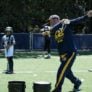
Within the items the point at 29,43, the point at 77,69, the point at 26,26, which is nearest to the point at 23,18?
the point at 26,26

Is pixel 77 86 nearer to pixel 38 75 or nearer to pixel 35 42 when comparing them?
pixel 38 75

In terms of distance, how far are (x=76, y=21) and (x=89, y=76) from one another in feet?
15.8

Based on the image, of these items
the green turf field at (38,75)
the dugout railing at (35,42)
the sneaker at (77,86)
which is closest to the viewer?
Result: the sneaker at (77,86)

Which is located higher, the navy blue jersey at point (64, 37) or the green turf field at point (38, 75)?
the navy blue jersey at point (64, 37)

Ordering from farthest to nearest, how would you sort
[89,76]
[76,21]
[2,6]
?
[2,6] → [89,76] → [76,21]

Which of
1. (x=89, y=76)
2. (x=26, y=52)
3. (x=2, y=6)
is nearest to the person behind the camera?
(x=89, y=76)

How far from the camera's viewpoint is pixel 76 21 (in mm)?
10828

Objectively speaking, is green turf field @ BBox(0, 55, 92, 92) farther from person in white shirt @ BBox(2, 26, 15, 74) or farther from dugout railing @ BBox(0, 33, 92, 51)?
dugout railing @ BBox(0, 33, 92, 51)

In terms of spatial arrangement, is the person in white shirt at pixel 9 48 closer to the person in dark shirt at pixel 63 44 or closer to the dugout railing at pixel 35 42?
the person in dark shirt at pixel 63 44

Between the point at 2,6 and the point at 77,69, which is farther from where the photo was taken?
the point at 2,6

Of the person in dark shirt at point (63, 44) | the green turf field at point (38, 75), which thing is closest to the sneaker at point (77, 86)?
the green turf field at point (38, 75)

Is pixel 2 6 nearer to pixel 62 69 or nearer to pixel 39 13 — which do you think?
pixel 39 13

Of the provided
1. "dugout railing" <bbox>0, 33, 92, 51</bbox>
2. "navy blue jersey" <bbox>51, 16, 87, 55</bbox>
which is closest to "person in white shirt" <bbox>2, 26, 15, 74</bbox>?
"navy blue jersey" <bbox>51, 16, 87, 55</bbox>

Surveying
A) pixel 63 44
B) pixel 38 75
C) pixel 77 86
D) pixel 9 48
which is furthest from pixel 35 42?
pixel 63 44
